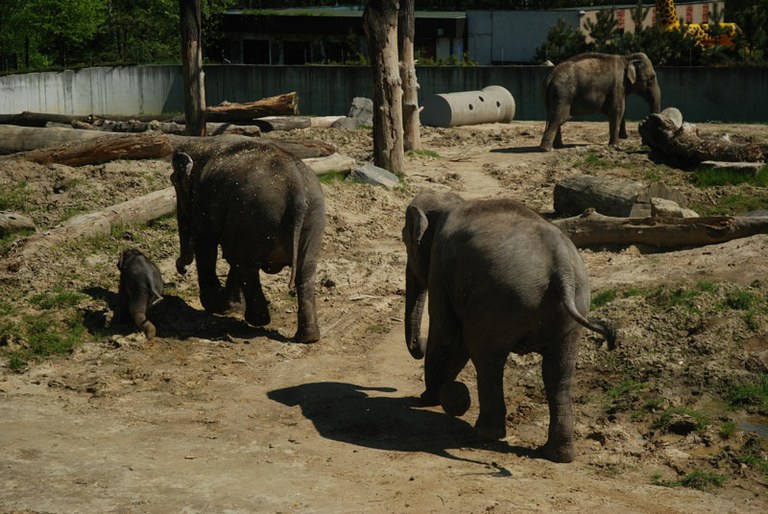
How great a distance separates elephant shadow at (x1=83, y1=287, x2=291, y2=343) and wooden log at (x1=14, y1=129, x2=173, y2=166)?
4.32 m

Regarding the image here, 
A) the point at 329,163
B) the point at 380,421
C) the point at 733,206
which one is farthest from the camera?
the point at 329,163

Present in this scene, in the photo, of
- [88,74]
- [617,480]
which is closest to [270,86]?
[88,74]

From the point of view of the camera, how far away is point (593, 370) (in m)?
9.75

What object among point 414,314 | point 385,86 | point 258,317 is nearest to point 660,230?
point 258,317

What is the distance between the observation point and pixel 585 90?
2219 cm

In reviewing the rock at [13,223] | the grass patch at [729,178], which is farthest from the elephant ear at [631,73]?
the rock at [13,223]

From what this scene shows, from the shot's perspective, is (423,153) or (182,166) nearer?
(182,166)

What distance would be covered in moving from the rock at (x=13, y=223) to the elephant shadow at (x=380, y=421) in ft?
17.2

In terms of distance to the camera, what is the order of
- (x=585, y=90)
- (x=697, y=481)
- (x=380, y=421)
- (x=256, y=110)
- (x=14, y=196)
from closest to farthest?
(x=697, y=481) → (x=380, y=421) → (x=14, y=196) → (x=585, y=90) → (x=256, y=110)

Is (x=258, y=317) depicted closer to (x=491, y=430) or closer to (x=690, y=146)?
(x=491, y=430)

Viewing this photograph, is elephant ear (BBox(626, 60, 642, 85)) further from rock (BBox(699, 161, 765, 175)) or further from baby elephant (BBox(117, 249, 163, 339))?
baby elephant (BBox(117, 249, 163, 339))

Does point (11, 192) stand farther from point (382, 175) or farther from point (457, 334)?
point (457, 334)

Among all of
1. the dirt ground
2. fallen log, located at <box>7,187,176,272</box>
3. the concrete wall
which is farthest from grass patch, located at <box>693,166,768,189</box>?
the concrete wall

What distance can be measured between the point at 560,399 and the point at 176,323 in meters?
4.53
